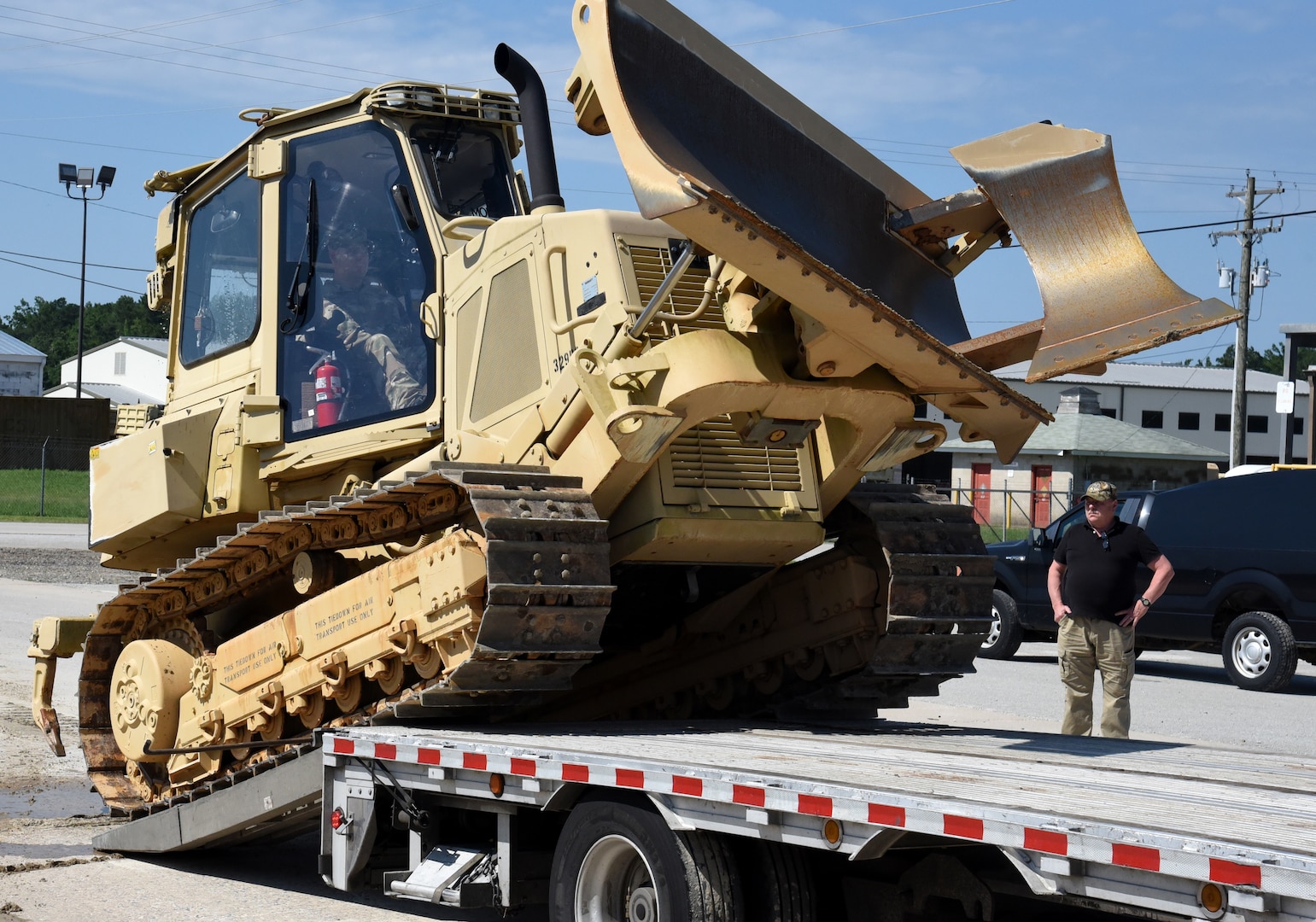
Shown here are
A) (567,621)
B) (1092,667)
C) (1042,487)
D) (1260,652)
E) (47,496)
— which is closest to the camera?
(567,621)

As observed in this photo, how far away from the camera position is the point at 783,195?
6551 mm

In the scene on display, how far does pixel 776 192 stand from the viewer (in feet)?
21.4

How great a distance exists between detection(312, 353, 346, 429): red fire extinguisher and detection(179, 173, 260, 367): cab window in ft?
2.31

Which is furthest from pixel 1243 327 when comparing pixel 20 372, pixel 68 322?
pixel 68 322

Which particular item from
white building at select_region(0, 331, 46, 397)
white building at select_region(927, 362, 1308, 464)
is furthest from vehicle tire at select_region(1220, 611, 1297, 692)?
white building at select_region(0, 331, 46, 397)

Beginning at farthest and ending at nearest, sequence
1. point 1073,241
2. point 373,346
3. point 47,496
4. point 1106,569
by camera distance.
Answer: point 47,496 → point 1106,569 → point 373,346 → point 1073,241

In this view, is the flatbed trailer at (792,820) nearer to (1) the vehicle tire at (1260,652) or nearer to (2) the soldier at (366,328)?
(2) the soldier at (366,328)

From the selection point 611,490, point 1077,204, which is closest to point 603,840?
point 611,490

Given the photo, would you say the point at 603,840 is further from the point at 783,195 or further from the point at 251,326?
the point at 251,326

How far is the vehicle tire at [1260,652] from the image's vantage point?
1552 centimetres

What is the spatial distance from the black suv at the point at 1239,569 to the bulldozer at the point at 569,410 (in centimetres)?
810

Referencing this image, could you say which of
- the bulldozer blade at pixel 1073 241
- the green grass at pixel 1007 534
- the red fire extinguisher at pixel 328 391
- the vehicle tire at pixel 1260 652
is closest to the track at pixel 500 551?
the red fire extinguisher at pixel 328 391

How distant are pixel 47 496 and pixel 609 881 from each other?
40.6 meters

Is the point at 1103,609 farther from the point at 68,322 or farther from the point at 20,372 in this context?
the point at 68,322
